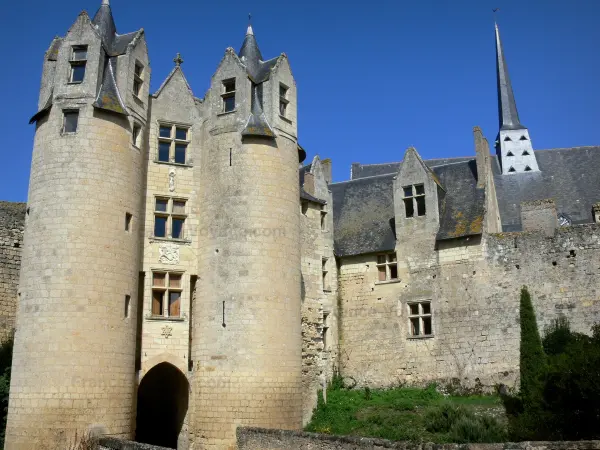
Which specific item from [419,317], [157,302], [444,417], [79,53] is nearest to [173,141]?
[79,53]

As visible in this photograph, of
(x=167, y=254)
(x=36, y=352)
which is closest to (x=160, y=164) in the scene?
(x=167, y=254)

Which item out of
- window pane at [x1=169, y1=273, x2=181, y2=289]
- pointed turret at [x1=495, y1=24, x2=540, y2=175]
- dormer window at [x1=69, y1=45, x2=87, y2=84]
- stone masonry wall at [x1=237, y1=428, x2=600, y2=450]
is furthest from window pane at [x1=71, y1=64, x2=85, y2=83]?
pointed turret at [x1=495, y1=24, x2=540, y2=175]

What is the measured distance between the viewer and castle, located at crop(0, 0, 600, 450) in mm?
17188

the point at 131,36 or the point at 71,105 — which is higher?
the point at 131,36

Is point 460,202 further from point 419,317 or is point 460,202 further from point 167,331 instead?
point 167,331

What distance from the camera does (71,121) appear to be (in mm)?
18516

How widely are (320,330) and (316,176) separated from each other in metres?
6.23

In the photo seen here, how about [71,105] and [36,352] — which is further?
[71,105]

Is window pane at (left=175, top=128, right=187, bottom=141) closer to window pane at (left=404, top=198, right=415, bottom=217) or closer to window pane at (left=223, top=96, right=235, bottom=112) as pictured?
window pane at (left=223, top=96, right=235, bottom=112)

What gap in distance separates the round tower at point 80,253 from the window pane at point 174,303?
160 centimetres

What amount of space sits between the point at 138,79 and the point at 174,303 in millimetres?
7041

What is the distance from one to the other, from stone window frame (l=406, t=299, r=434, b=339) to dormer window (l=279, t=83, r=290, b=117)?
8.54 m

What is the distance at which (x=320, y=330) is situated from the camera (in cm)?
2323

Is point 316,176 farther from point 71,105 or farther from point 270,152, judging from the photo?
point 71,105
